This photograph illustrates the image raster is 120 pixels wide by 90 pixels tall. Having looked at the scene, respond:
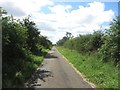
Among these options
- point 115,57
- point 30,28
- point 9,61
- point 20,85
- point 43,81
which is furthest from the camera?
point 30,28

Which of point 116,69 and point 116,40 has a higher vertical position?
point 116,40

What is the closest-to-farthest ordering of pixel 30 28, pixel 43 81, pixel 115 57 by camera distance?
pixel 43 81
pixel 115 57
pixel 30 28

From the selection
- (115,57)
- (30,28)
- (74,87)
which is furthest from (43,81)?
(30,28)

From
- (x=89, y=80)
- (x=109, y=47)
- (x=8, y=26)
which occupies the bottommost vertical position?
(x=89, y=80)

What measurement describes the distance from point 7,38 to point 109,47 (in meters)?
8.43

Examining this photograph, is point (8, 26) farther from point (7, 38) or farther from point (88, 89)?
point (88, 89)

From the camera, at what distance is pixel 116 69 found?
19.9m

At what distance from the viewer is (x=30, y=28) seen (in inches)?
1682

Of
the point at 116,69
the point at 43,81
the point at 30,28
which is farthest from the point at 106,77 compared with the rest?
the point at 30,28

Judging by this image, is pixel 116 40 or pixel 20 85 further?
pixel 116 40

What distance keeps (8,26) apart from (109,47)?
26.1ft

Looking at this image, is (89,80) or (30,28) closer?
(89,80)

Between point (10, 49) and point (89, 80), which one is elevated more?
point (10, 49)

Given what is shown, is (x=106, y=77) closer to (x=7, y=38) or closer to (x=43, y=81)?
(x=43, y=81)
